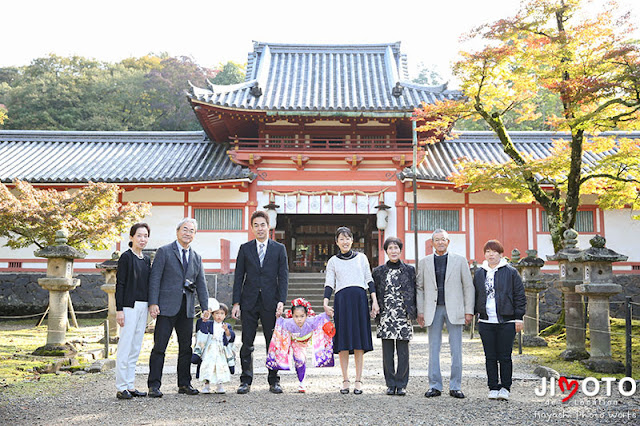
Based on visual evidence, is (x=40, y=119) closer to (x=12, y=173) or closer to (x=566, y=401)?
(x=12, y=173)

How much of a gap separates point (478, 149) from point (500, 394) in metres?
13.9

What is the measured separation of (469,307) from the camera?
550cm

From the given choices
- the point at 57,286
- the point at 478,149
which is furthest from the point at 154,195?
the point at 478,149

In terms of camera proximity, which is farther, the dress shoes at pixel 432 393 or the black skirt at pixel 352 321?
the black skirt at pixel 352 321

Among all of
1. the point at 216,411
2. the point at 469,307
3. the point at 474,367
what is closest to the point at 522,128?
the point at 474,367

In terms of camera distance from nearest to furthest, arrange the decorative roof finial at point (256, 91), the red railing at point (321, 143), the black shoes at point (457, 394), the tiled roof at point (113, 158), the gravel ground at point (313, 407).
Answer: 1. the gravel ground at point (313, 407)
2. the black shoes at point (457, 394)
3. the tiled roof at point (113, 158)
4. the red railing at point (321, 143)
5. the decorative roof finial at point (256, 91)

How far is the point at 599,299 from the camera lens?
7.39 meters

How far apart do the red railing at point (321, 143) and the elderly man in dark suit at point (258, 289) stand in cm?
1027

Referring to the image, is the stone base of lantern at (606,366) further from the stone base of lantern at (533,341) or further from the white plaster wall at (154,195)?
the white plaster wall at (154,195)

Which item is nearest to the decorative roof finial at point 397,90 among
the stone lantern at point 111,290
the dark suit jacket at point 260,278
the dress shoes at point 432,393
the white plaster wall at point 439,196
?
the white plaster wall at point 439,196

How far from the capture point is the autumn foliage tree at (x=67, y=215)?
40.0 ft

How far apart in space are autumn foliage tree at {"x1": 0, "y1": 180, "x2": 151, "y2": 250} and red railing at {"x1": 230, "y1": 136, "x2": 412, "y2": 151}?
419cm

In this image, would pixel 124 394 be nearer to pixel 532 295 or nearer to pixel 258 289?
pixel 258 289

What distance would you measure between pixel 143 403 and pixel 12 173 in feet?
44.7
